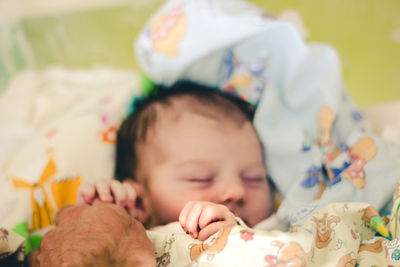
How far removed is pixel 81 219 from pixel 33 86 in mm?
908

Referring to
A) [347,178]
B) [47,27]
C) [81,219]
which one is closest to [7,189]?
[81,219]

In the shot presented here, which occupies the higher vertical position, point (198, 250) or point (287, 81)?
point (287, 81)

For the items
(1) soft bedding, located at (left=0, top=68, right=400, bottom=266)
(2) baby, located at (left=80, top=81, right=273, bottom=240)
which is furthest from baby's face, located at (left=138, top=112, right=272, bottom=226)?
(1) soft bedding, located at (left=0, top=68, right=400, bottom=266)

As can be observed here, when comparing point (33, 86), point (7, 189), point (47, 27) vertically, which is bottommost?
point (7, 189)

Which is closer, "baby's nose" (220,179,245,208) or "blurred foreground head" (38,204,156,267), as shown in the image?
"blurred foreground head" (38,204,156,267)

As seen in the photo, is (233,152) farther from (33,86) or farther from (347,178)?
(33,86)

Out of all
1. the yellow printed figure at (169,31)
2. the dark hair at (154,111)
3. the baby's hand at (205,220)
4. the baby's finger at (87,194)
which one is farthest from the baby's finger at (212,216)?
the yellow printed figure at (169,31)

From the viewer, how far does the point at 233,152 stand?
867 mm

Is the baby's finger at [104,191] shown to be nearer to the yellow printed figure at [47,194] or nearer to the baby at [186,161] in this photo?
the baby at [186,161]

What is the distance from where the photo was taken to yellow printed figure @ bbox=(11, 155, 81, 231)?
83 cm

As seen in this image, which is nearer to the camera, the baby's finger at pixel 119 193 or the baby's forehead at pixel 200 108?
the baby's finger at pixel 119 193

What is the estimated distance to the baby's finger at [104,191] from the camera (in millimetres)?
729

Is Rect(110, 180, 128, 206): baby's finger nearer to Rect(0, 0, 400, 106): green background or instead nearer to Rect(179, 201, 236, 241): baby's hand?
Rect(179, 201, 236, 241): baby's hand

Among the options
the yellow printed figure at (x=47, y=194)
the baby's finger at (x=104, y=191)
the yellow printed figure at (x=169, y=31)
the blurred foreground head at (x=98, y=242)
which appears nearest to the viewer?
the blurred foreground head at (x=98, y=242)
